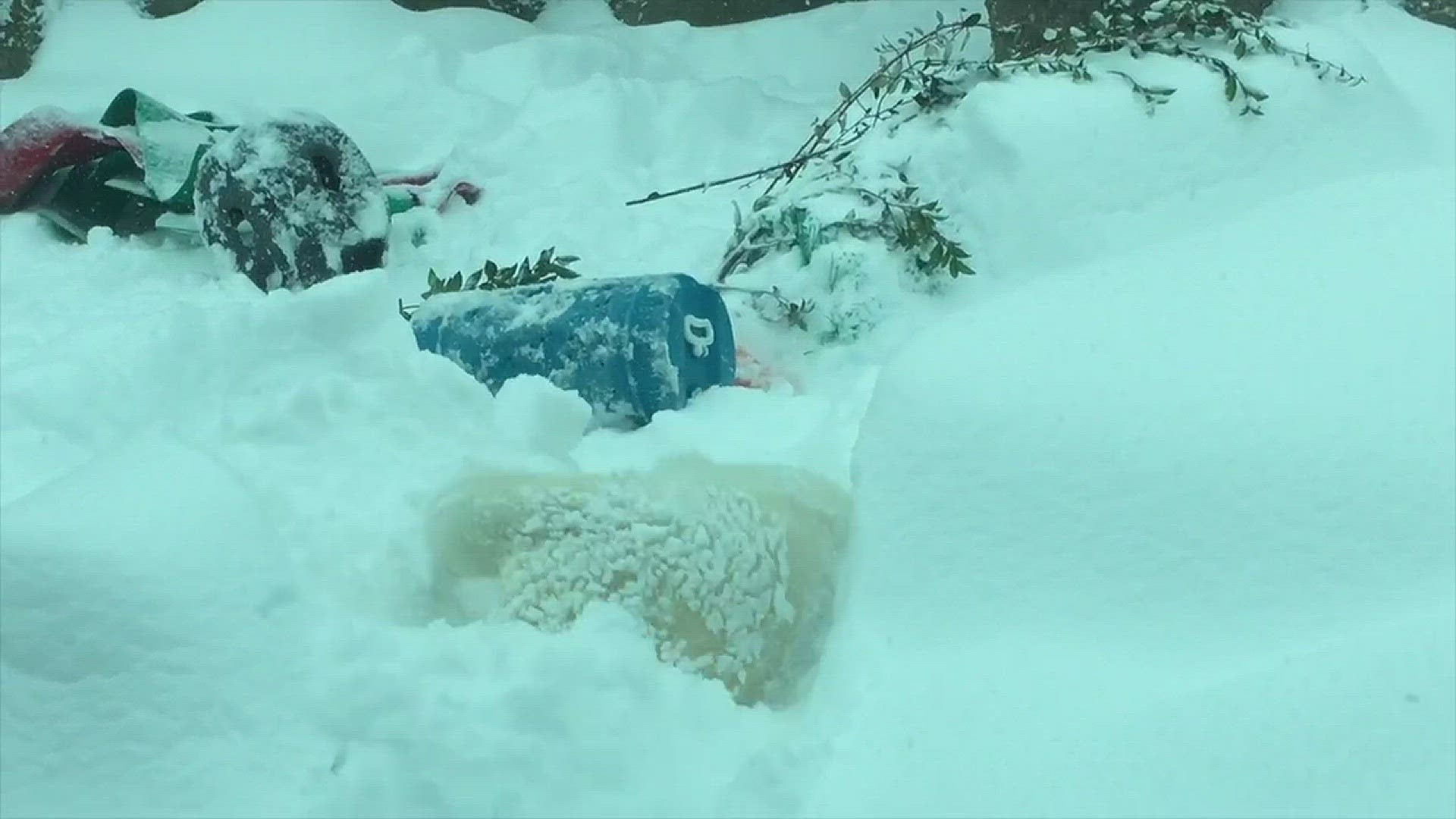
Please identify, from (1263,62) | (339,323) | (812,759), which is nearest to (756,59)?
(1263,62)

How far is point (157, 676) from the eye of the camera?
147 cm

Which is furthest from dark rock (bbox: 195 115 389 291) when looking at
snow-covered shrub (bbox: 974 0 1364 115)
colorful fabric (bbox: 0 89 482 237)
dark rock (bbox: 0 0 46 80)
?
dark rock (bbox: 0 0 46 80)

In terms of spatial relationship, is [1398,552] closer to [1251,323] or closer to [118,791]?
[1251,323]

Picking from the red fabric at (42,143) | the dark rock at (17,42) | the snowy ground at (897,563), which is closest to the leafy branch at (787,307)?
the snowy ground at (897,563)

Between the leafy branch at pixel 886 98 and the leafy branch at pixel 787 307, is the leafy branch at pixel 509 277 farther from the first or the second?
the leafy branch at pixel 886 98

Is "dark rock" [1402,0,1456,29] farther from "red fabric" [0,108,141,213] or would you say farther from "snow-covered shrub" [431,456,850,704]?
"red fabric" [0,108,141,213]

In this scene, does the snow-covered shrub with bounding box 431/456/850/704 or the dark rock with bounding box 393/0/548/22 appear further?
the dark rock with bounding box 393/0/548/22

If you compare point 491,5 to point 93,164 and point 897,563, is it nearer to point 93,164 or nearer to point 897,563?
point 93,164

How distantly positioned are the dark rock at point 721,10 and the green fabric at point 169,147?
7.36 feet

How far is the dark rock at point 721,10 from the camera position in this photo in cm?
538

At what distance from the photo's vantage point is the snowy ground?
1446 millimetres

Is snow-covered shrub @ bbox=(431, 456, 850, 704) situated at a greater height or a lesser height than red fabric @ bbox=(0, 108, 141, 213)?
greater

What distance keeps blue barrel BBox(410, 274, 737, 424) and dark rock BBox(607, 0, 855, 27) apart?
10.1ft

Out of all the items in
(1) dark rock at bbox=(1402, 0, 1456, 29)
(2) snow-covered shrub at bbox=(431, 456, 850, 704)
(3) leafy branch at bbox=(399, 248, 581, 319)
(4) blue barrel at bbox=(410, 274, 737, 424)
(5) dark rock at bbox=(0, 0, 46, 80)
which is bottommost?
(5) dark rock at bbox=(0, 0, 46, 80)
